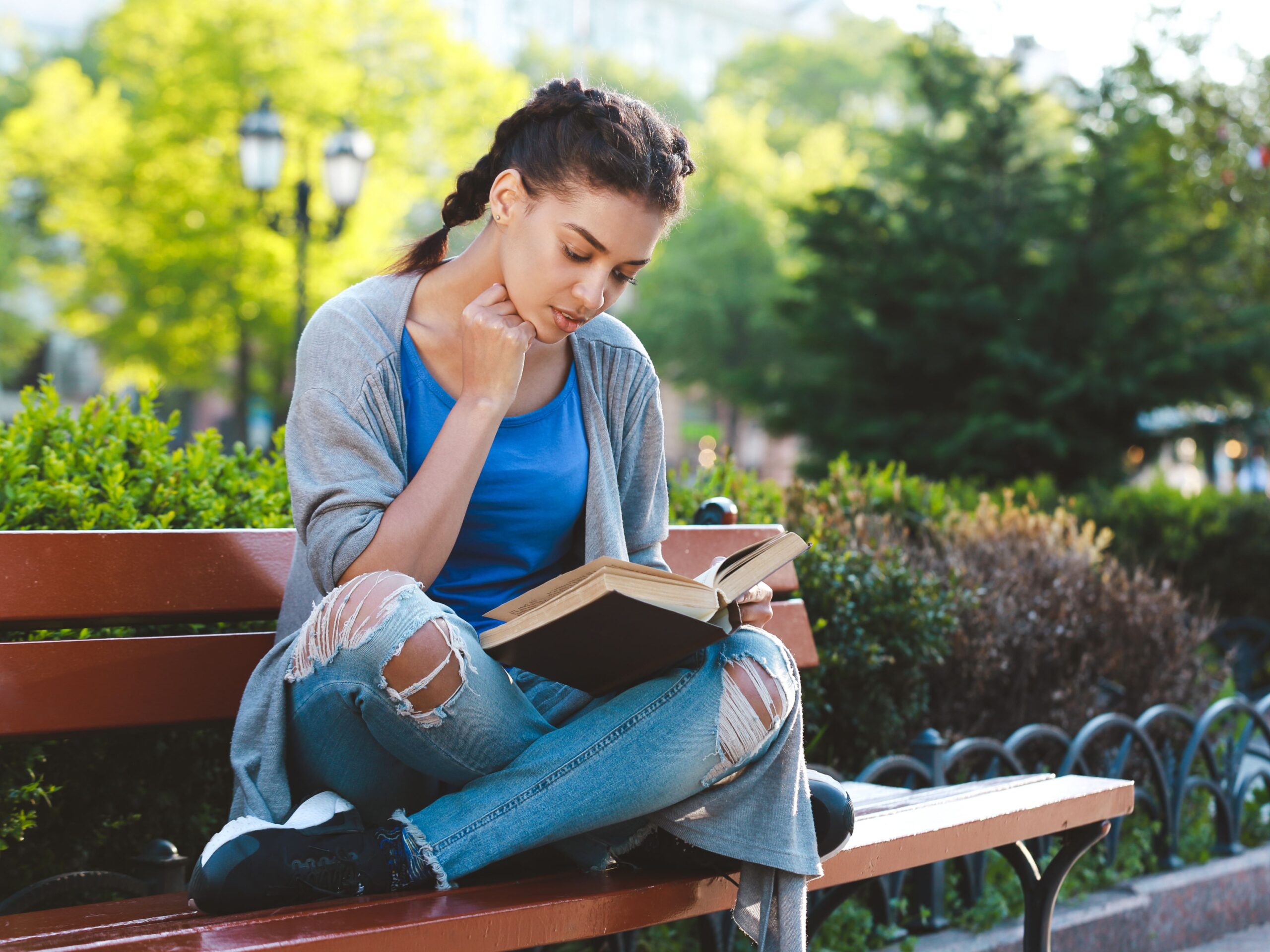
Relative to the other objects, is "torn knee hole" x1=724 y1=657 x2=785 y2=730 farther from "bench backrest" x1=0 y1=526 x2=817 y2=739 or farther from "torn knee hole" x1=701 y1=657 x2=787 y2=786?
"bench backrest" x1=0 y1=526 x2=817 y2=739

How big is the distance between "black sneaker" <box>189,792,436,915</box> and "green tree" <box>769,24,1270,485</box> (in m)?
9.55

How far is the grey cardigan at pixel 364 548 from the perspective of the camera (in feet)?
6.45

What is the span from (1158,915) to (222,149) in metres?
18.2

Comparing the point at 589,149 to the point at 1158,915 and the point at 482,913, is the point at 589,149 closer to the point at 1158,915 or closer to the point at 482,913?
the point at 482,913

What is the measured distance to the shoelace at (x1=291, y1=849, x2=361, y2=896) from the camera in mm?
1831

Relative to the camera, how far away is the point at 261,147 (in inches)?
476

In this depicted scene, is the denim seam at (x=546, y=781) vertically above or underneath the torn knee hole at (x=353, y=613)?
underneath

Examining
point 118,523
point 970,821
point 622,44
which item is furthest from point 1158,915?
point 622,44

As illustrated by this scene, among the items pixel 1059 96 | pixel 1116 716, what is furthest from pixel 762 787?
pixel 1059 96

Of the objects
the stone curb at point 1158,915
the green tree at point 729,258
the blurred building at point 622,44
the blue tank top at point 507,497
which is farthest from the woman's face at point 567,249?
the green tree at point 729,258

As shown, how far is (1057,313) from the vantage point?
11.3 m

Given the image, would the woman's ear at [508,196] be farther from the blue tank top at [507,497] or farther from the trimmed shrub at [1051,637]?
the trimmed shrub at [1051,637]

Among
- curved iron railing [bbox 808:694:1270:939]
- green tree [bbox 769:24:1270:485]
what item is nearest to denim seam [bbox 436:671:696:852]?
curved iron railing [bbox 808:694:1270:939]

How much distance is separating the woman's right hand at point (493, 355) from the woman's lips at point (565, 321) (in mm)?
63
